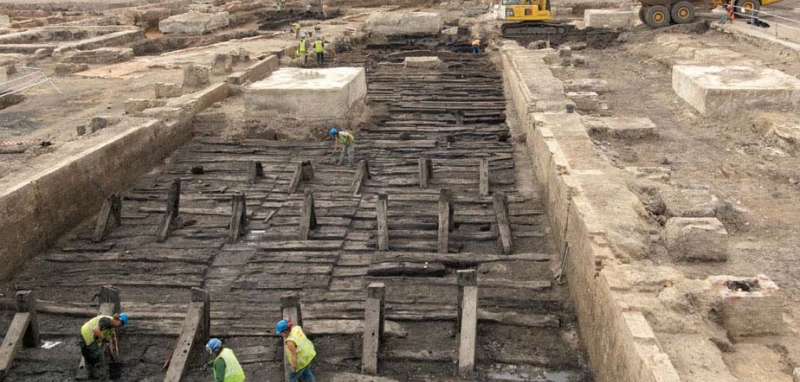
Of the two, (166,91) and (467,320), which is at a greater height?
(166,91)

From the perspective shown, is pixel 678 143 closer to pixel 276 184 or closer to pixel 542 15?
pixel 276 184

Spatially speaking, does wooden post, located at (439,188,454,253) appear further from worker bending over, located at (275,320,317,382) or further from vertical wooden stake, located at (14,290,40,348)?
vertical wooden stake, located at (14,290,40,348)

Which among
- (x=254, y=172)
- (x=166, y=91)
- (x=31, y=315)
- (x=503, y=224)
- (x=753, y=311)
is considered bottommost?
(x=31, y=315)

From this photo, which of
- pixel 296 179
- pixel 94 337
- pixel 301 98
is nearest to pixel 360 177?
pixel 296 179

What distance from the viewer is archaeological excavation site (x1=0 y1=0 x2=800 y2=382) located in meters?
5.84

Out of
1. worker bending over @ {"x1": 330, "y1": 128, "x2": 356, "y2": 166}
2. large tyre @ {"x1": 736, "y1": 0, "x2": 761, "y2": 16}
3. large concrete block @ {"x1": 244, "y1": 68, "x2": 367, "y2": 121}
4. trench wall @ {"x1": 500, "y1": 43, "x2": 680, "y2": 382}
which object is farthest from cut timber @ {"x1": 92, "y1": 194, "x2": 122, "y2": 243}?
large tyre @ {"x1": 736, "y1": 0, "x2": 761, "y2": 16}

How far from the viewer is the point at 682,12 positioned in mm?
21312

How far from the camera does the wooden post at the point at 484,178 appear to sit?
9.91 metres

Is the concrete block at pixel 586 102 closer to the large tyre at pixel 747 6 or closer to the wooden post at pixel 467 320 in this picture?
the wooden post at pixel 467 320

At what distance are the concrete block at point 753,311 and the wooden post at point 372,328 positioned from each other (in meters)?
2.77

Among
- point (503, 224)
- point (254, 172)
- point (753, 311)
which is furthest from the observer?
point (254, 172)

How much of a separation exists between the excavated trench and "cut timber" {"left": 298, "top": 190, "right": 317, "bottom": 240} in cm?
13

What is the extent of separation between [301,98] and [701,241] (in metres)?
7.88

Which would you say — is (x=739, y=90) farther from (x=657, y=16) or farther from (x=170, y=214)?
(x=657, y=16)
